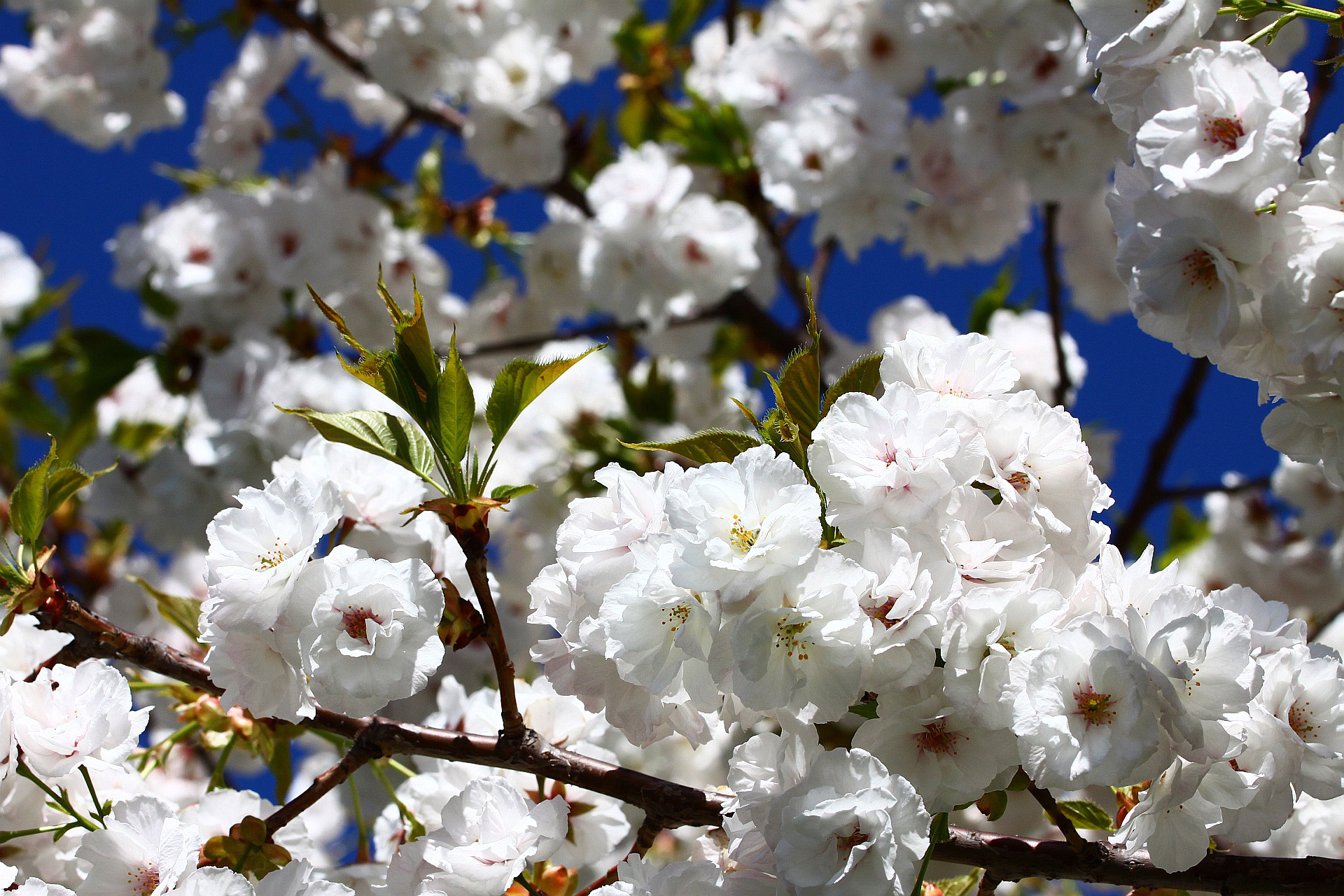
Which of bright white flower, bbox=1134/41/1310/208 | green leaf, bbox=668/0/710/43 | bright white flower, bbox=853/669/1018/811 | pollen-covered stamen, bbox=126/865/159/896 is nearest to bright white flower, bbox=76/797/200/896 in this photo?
pollen-covered stamen, bbox=126/865/159/896

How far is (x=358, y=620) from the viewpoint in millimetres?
977

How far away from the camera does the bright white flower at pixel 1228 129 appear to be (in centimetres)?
99

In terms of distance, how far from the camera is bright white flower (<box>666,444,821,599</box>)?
83 cm

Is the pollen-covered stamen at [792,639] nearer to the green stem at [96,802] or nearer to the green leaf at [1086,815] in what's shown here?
the green leaf at [1086,815]

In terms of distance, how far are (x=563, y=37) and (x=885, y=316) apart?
1410 mm

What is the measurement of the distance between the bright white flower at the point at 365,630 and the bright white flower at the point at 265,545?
0.03 m

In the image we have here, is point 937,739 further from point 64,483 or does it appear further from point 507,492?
point 64,483

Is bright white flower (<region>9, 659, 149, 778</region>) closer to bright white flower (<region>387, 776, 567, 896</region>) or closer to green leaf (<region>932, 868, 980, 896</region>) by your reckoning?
bright white flower (<region>387, 776, 567, 896</region>)

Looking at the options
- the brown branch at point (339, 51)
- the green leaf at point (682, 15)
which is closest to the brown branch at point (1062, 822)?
the brown branch at point (339, 51)

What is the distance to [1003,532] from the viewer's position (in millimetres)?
927

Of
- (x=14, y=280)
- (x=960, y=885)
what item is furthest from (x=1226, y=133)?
(x=14, y=280)

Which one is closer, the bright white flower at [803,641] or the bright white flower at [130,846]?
the bright white flower at [803,641]

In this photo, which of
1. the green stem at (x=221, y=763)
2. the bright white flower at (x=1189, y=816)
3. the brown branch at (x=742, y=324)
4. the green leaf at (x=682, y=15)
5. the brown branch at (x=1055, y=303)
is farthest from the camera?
the green leaf at (x=682, y=15)

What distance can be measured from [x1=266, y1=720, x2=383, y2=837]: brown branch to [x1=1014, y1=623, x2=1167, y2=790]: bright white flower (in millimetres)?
646
